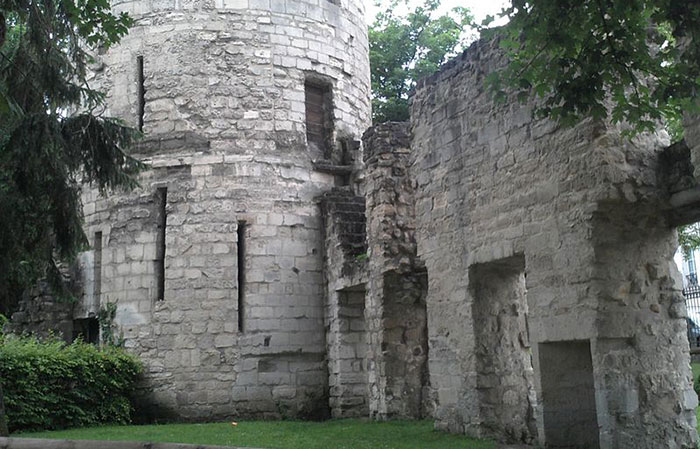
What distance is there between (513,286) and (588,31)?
13.0 ft

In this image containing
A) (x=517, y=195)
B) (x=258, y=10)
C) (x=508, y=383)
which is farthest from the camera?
(x=258, y=10)

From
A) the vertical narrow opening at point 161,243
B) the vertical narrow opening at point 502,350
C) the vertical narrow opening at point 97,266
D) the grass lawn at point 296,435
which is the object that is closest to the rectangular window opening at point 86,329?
the vertical narrow opening at point 97,266

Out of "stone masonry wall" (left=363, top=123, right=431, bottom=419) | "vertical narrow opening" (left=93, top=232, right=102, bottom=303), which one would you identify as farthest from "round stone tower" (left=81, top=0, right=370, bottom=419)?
"stone masonry wall" (left=363, top=123, right=431, bottom=419)

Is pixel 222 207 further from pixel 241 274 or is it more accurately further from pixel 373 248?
pixel 373 248

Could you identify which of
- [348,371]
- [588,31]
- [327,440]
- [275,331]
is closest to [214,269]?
[275,331]

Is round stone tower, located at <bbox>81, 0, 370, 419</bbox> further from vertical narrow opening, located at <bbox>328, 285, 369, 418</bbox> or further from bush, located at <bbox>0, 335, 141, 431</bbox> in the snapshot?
bush, located at <bbox>0, 335, 141, 431</bbox>

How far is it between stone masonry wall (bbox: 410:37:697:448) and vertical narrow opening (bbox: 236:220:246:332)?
5.03m

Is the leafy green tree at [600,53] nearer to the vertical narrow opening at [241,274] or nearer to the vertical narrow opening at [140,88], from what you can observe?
the vertical narrow opening at [241,274]

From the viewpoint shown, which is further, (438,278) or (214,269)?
(214,269)

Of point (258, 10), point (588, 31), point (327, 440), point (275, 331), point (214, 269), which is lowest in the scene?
point (327, 440)

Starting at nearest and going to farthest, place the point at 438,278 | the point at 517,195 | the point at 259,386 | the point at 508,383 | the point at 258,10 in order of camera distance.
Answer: the point at 517,195
the point at 508,383
the point at 438,278
the point at 259,386
the point at 258,10

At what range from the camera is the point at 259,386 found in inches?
544

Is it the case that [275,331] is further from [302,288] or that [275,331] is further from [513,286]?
[513,286]

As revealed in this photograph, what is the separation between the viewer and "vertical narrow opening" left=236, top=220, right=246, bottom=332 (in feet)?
45.9
